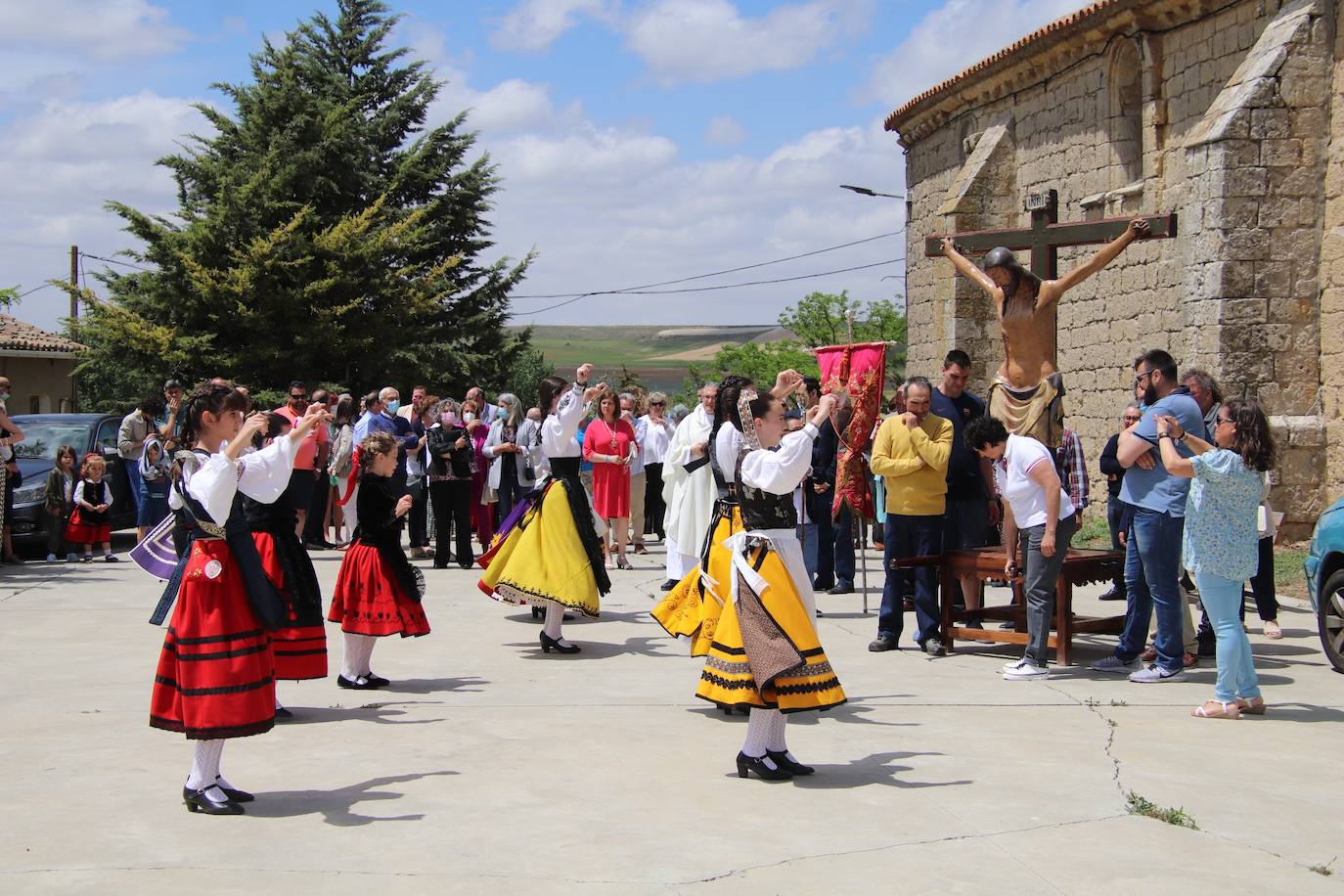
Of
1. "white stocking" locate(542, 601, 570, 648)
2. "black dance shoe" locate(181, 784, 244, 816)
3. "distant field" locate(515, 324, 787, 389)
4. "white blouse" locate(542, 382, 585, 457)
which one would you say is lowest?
"black dance shoe" locate(181, 784, 244, 816)

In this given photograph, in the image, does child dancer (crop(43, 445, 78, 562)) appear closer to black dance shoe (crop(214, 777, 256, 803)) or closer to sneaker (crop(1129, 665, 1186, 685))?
black dance shoe (crop(214, 777, 256, 803))

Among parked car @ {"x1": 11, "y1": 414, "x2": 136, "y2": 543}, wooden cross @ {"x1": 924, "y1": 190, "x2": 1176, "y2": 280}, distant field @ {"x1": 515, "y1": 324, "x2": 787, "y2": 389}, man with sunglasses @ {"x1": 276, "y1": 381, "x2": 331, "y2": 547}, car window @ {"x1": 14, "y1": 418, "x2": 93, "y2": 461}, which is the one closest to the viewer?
wooden cross @ {"x1": 924, "y1": 190, "x2": 1176, "y2": 280}

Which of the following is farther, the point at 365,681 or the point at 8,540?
the point at 8,540

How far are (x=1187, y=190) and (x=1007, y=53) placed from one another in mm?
6510

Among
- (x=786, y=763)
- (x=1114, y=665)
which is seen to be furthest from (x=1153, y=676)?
(x=786, y=763)

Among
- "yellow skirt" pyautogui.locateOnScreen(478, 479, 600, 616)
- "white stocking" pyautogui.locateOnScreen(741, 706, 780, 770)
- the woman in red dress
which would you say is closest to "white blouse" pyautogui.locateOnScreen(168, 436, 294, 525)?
"white stocking" pyautogui.locateOnScreen(741, 706, 780, 770)

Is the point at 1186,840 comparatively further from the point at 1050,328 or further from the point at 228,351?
the point at 228,351

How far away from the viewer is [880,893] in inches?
170

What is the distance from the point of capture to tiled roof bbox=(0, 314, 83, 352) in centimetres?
3229

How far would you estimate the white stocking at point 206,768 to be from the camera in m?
5.25

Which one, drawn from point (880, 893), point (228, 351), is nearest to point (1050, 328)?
point (880, 893)

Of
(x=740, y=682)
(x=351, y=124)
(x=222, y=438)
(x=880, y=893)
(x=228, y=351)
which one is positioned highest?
(x=351, y=124)

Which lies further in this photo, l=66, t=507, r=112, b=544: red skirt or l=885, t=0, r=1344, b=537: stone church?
l=66, t=507, r=112, b=544: red skirt

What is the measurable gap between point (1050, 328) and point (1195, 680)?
265 cm
